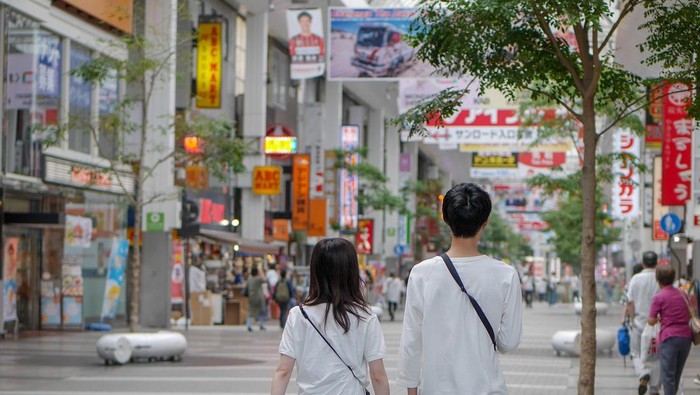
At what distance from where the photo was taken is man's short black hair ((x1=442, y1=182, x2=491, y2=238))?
5926 millimetres

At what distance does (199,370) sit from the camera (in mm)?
19797

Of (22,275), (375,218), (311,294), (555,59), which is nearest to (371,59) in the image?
(22,275)

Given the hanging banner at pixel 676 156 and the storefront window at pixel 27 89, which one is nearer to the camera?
the storefront window at pixel 27 89

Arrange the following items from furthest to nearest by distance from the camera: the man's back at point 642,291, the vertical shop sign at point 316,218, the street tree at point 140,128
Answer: the vertical shop sign at point 316,218, the street tree at point 140,128, the man's back at point 642,291

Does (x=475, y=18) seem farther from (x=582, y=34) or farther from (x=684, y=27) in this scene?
(x=684, y=27)

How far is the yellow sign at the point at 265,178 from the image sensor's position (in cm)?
4228

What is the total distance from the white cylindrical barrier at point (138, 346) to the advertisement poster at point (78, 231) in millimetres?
6764

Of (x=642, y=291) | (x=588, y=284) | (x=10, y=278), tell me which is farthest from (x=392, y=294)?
(x=588, y=284)

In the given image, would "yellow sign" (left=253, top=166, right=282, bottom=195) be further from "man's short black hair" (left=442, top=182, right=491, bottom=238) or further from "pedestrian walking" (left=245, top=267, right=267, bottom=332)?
"man's short black hair" (left=442, top=182, right=491, bottom=238)

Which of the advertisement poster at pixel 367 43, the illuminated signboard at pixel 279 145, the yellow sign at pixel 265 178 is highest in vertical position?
the advertisement poster at pixel 367 43

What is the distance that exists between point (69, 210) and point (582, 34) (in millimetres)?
20597

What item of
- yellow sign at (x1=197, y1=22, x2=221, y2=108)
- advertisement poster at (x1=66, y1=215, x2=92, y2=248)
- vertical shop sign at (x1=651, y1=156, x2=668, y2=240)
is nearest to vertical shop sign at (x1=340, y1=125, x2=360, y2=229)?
vertical shop sign at (x1=651, y1=156, x2=668, y2=240)

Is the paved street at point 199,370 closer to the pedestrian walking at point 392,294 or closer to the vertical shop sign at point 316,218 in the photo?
the pedestrian walking at point 392,294

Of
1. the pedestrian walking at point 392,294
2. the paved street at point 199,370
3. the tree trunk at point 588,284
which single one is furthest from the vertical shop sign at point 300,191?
the tree trunk at point 588,284
